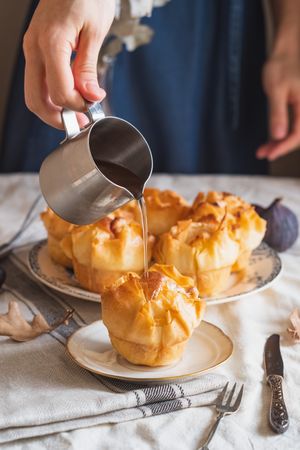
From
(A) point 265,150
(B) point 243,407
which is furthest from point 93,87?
(A) point 265,150

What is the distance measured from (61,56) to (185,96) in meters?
1.40

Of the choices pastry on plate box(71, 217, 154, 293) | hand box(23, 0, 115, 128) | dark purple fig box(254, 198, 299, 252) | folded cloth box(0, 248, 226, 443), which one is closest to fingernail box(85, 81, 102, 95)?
hand box(23, 0, 115, 128)

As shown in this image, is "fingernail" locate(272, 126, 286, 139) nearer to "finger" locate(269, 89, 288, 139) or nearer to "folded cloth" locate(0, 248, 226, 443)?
"finger" locate(269, 89, 288, 139)

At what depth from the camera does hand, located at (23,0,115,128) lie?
3.98 ft

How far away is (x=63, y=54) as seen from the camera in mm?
1237

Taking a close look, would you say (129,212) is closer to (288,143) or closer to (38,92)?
(38,92)

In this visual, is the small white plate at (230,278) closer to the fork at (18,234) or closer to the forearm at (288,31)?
the fork at (18,234)

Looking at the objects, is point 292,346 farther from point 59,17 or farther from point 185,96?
point 185,96

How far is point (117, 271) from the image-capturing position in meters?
1.37

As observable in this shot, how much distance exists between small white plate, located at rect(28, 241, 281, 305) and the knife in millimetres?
152

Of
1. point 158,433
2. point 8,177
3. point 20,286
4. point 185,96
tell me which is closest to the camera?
point 158,433

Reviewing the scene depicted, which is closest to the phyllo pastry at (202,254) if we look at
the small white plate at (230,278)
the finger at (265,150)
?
the small white plate at (230,278)

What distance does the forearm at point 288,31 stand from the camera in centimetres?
231

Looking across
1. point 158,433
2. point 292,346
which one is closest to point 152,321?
point 158,433
